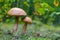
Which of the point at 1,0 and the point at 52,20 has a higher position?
the point at 1,0

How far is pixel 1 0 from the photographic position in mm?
8742

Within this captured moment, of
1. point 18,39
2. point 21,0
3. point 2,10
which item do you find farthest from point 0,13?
point 18,39

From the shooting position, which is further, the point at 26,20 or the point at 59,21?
A: the point at 59,21

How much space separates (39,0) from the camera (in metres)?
8.36

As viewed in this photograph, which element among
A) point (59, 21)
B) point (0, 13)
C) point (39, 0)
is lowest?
point (59, 21)

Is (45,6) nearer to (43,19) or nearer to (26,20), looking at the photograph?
(26,20)

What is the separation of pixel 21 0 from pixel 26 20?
2.49 m

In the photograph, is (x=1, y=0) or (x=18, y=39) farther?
(x=1, y=0)

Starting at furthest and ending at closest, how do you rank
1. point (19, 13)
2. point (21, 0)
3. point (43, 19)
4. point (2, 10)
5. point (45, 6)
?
point (43, 19)
point (21, 0)
point (2, 10)
point (45, 6)
point (19, 13)

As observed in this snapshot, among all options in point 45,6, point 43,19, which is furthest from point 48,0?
point 43,19

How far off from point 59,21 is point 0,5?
12589mm

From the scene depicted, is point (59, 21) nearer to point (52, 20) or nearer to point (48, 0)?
point (52, 20)

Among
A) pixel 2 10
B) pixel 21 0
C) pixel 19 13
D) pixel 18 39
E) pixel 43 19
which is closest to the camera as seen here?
pixel 18 39

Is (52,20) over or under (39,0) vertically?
under
